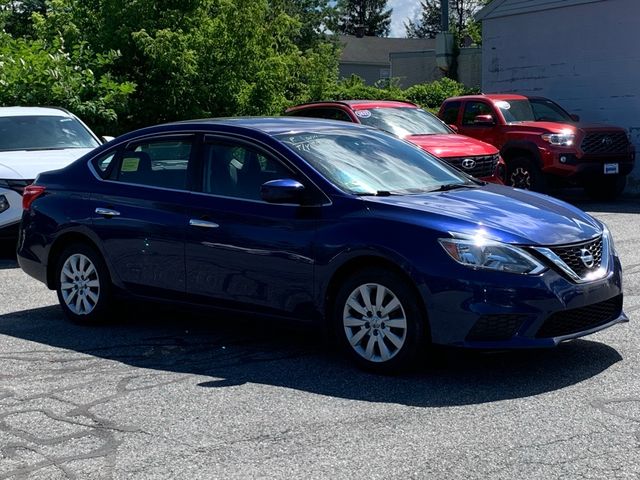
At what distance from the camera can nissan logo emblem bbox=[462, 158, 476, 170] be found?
1426 cm

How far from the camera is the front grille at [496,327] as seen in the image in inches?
235

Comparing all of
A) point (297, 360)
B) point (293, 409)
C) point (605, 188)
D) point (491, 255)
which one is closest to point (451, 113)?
point (605, 188)

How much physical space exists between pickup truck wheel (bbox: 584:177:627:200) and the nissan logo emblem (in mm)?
4787

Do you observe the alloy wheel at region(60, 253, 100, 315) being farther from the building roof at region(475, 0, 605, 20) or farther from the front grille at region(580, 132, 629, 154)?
the building roof at region(475, 0, 605, 20)

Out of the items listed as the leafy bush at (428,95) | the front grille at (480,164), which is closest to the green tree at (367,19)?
the leafy bush at (428,95)

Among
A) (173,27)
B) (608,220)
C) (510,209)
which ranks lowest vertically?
(608,220)

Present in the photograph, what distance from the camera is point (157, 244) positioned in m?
7.49

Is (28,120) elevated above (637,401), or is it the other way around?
(28,120)

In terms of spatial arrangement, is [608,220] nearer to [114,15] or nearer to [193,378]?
[193,378]

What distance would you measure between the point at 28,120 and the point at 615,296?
938cm

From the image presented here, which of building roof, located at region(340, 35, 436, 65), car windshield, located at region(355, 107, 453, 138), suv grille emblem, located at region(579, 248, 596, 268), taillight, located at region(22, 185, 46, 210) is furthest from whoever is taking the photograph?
building roof, located at region(340, 35, 436, 65)

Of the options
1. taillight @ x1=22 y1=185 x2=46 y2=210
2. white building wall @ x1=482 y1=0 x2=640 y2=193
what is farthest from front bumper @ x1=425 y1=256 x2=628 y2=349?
white building wall @ x1=482 y1=0 x2=640 y2=193

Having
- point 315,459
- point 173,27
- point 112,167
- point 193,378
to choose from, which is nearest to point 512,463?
point 315,459

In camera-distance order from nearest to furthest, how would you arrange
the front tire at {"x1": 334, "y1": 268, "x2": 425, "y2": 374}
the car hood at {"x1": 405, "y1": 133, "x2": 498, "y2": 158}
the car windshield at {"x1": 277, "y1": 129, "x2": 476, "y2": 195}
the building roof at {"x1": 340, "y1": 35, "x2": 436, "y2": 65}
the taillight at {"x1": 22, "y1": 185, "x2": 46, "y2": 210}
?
the front tire at {"x1": 334, "y1": 268, "x2": 425, "y2": 374} → the car windshield at {"x1": 277, "y1": 129, "x2": 476, "y2": 195} → the taillight at {"x1": 22, "y1": 185, "x2": 46, "y2": 210} → the car hood at {"x1": 405, "y1": 133, "x2": 498, "y2": 158} → the building roof at {"x1": 340, "y1": 35, "x2": 436, "y2": 65}
